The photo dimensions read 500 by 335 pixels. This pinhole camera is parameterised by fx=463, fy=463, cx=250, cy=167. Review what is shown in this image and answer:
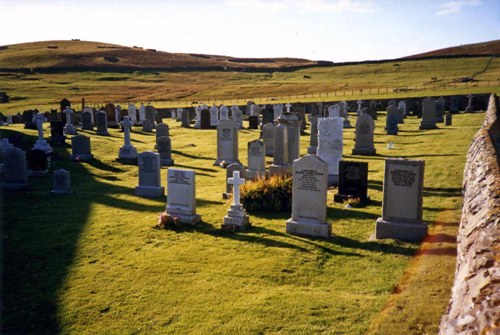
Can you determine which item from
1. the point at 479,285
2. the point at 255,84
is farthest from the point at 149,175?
the point at 255,84

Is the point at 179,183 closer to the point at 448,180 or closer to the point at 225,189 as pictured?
the point at 225,189

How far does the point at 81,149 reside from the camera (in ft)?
68.7

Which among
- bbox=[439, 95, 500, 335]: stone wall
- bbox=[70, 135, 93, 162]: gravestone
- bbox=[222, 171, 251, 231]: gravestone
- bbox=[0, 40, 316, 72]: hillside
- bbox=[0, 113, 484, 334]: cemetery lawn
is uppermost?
bbox=[0, 40, 316, 72]: hillside

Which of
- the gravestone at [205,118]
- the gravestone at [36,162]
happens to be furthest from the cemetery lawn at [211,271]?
the gravestone at [205,118]

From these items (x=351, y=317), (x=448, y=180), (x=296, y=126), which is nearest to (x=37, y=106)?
(x=296, y=126)

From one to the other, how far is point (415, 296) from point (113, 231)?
23.7ft

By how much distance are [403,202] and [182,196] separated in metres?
5.46

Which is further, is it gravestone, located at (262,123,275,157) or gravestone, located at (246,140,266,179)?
gravestone, located at (262,123,275,157)

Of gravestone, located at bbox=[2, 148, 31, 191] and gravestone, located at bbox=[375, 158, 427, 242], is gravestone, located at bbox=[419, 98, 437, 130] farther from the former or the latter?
gravestone, located at bbox=[2, 148, 31, 191]

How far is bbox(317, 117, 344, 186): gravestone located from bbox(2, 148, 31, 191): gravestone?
10.3 m

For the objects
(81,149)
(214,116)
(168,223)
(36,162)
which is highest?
(214,116)

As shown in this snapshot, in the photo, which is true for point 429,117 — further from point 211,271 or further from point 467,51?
point 467,51

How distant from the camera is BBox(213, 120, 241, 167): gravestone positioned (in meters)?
19.5

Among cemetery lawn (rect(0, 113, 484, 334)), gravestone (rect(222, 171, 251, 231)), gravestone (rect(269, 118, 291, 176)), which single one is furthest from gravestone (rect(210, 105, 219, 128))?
gravestone (rect(222, 171, 251, 231))
